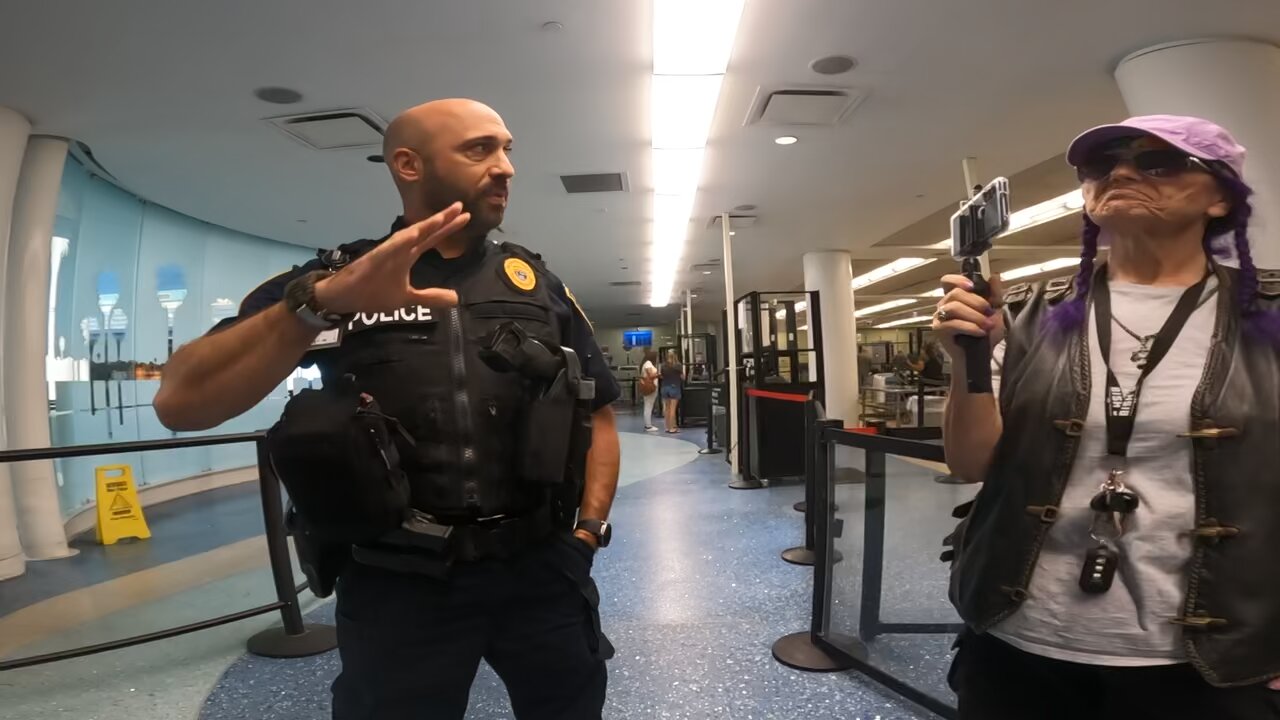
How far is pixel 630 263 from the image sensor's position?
11445mm

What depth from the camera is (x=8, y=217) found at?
176 inches

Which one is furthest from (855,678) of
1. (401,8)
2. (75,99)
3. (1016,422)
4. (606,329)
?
(606,329)

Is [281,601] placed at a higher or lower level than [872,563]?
lower

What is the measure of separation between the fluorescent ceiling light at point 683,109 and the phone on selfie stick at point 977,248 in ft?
11.8

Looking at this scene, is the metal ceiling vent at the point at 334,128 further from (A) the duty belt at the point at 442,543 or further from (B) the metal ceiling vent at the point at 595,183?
(A) the duty belt at the point at 442,543

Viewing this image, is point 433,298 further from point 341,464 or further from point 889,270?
point 889,270

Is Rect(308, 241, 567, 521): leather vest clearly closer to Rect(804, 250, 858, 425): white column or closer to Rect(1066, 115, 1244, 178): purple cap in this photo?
Rect(1066, 115, 1244, 178): purple cap

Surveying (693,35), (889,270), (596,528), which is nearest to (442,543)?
(596,528)

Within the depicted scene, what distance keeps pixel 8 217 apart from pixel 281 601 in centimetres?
354

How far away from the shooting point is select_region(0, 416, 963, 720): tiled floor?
8.36 ft

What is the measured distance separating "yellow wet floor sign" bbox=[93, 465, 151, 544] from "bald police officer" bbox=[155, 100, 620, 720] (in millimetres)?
5729

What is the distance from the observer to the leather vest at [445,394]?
1.10 metres

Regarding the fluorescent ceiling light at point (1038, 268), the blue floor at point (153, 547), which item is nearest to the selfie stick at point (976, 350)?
the blue floor at point (153, 547)

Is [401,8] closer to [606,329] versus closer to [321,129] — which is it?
[321,129]
